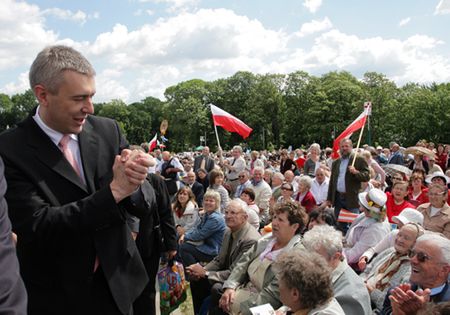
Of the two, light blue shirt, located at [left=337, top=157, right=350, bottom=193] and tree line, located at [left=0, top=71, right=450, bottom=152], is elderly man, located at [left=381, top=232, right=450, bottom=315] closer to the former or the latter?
light blue shirt, located at [left=337, top=157, right=350, bottom=193]

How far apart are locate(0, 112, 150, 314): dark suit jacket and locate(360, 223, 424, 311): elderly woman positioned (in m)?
2.95

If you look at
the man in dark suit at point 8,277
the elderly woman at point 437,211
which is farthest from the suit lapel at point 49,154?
the elderly woman at point 437,211

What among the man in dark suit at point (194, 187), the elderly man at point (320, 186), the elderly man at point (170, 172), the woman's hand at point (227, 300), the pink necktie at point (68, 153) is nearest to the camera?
the pink necktie at point (68, 153)

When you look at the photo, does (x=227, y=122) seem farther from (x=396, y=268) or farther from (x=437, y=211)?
(x=396, y=268)

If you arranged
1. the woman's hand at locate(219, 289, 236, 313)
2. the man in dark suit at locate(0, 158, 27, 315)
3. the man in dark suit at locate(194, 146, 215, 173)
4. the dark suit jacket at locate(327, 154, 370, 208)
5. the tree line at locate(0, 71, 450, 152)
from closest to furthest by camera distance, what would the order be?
the man in dark suit at locate(0, 158, 27, 315), the woman's hand at locate(219, 289, 236, 313), the dark suit jacket at locate(327, 154, 370, 208), the man in dark suit at locate(194, 146, 215, 173), the tree line at locate(0, 71, 450, 152)

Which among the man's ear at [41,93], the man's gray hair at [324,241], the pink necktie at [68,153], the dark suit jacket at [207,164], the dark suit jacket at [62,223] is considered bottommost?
the dark suit jacket at [207,164]

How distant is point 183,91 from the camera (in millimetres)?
74688

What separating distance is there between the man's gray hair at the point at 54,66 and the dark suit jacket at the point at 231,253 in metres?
3.60

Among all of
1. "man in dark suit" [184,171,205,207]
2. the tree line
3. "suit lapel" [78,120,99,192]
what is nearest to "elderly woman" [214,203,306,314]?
"suit lapel" [78,120,99,192]

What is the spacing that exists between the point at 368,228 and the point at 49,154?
444cm

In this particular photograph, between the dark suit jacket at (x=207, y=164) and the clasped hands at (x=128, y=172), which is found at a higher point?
the clasped hands at (x=128, y=172)

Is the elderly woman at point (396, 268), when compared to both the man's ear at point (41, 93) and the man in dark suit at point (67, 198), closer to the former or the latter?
the man in dark suit at point (67, 198)

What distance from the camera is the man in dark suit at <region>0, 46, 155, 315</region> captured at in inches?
64.7

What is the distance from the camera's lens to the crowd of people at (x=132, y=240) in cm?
165
